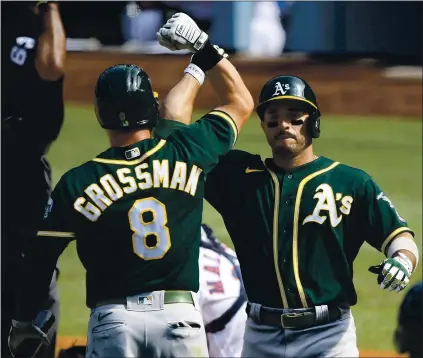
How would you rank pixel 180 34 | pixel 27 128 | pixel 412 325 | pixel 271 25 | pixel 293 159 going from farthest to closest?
pixel 271 25 < pixel 27 128 < pixel 412 325 < pixel 293 159 < pixel 180 34

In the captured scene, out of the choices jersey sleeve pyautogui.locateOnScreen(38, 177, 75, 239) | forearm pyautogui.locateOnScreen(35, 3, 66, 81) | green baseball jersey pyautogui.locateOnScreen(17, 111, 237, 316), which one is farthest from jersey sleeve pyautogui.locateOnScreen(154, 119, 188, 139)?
forearm pyautogui.locateOnScreen(35, 3, 66, 81)

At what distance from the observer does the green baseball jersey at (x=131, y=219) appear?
16.2 feet

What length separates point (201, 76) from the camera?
18.1ft

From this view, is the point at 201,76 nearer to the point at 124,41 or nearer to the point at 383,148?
the point at 383,148

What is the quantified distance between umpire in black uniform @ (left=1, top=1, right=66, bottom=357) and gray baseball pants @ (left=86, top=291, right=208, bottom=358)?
90.6 inches

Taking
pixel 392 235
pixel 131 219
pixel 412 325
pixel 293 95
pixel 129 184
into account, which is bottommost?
pixel 412 325

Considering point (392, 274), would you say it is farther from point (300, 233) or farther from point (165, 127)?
point (165, 127)

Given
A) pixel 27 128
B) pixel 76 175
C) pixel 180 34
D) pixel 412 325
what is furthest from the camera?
pixel 27 128

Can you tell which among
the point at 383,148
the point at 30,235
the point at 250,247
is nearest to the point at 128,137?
the point at 250,247

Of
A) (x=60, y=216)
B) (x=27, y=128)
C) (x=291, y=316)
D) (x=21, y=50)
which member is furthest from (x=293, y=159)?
(x=21, y=50)

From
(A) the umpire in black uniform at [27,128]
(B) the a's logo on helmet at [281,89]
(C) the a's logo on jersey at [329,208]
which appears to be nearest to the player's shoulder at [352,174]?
(C) the a's logo on jersey at [329,208]

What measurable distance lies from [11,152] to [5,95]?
Answer: 410mm

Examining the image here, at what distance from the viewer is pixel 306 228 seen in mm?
5211

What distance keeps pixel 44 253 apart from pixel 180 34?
130 cm
